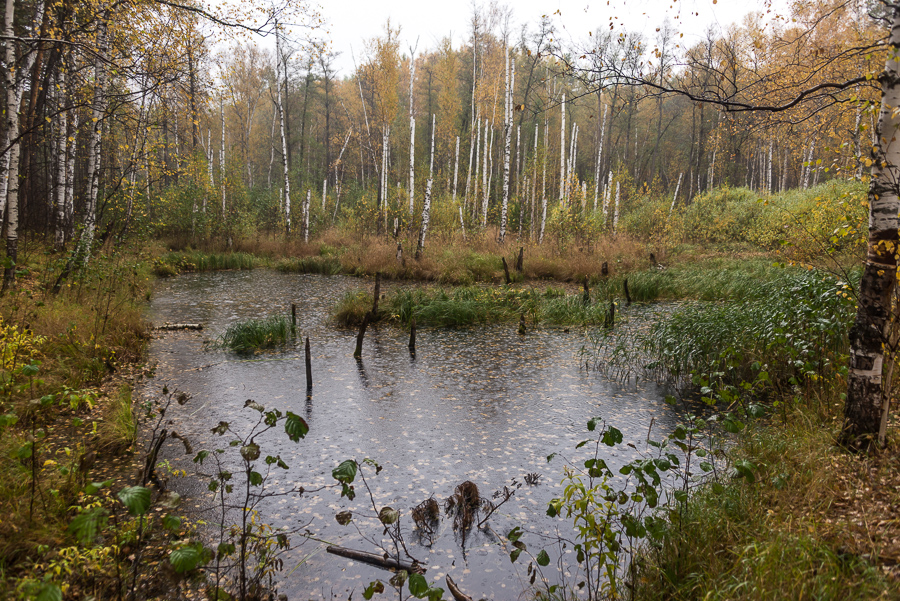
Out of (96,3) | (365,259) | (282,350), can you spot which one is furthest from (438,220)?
(96,3)

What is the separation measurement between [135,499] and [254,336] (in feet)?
24.0

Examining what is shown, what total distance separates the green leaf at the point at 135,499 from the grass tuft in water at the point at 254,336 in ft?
23.0

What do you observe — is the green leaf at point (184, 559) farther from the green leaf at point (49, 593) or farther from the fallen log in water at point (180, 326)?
the fallen log in water at point (180, 326)

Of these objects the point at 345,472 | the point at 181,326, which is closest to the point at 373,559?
the point at 345,472

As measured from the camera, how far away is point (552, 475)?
15.4 feet

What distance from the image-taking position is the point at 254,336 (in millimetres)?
8914

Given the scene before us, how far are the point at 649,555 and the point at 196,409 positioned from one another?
533 centimetres

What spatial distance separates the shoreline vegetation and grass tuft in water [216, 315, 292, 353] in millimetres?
1299

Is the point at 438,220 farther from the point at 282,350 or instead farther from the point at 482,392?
the point at 482,392

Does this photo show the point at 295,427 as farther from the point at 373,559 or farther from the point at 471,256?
the point at 471,256

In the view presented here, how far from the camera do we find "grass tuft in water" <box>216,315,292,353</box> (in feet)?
28.8

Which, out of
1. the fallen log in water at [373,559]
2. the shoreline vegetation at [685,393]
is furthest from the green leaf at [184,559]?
the fallen log in water at [373,559]

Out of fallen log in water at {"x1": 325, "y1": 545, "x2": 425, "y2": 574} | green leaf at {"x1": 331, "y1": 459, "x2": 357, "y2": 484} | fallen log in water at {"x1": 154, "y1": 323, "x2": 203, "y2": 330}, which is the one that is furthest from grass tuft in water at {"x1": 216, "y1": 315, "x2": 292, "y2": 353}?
green leaf at {"x1": 331, "y1": 459, "x2": 357, "y2": 484}

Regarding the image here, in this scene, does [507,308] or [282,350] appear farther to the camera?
[507,308]
